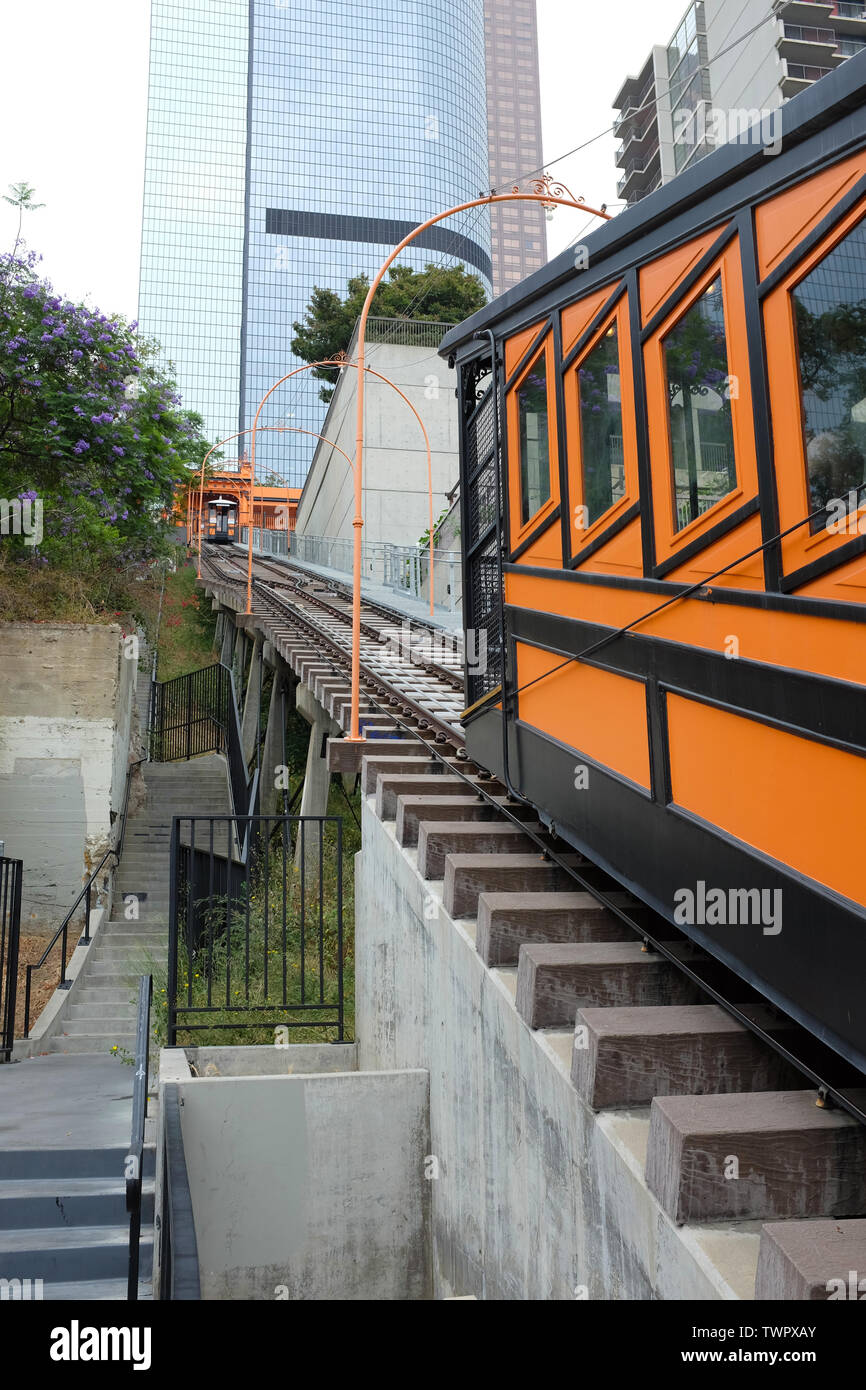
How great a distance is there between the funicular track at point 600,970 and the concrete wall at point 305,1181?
1406mm

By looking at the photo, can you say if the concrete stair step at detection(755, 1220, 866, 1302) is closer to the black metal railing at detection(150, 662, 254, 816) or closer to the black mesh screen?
the black mesh screen

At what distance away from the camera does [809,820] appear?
9.96 ft

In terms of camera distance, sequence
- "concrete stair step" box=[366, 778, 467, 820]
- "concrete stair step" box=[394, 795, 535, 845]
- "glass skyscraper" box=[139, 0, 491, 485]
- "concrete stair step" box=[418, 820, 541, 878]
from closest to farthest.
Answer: "concrete stair step" box=[418, 820, 541, 878] < "concrete stair step" box=[394, 795, 535, 845] < "concrete stair step" box=[366, 778, 467, 820] < "glass skyscraper" box=[139, 0, 491, 485]

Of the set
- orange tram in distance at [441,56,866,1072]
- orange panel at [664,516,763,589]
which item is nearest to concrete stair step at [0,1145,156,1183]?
orange tram in distance at [441,56,866,1072]

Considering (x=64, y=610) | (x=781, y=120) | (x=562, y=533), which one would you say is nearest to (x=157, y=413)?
(x=64, y=610)

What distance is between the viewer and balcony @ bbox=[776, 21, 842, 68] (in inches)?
1762

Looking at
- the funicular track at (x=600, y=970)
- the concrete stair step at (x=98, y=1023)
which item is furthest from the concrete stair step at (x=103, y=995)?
the funicular track at (x=600, y=970)

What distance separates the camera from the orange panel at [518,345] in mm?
5262

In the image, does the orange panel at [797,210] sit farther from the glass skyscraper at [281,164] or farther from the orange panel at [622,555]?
the glass skyscraper at [281,164]

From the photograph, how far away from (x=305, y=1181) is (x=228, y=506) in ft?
74.9

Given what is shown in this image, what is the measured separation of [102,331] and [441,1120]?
14623 mm

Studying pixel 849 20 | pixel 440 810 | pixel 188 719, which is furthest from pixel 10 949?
pixel 849 20

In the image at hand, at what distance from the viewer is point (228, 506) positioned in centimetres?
2684

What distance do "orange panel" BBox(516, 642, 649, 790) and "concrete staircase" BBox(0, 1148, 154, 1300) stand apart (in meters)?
3.42
